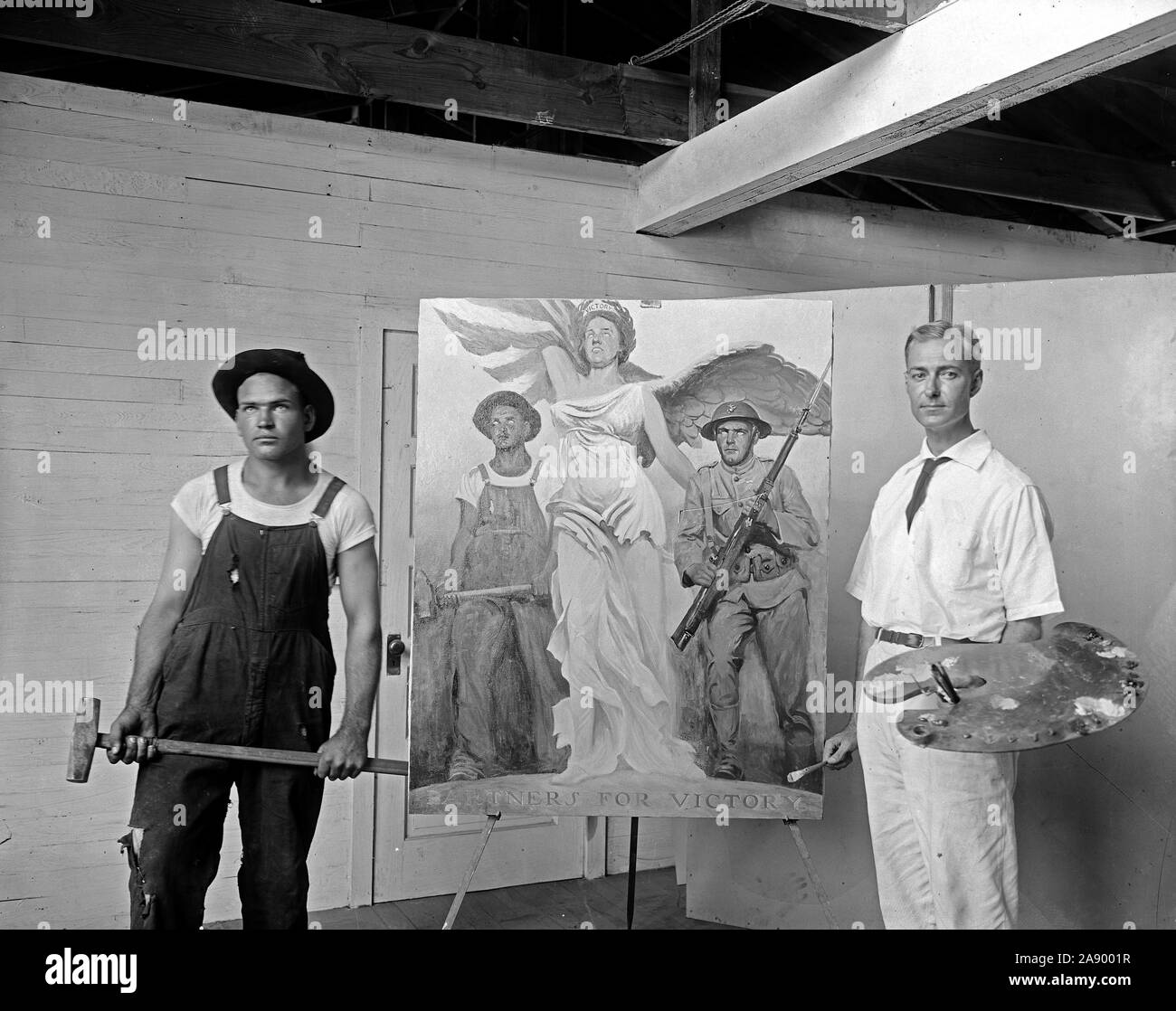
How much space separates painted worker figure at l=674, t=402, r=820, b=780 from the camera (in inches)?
104

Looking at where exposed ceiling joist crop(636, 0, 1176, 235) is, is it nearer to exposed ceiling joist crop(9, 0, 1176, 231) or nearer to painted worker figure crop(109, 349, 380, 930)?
exposed ceiling joist crop(9, 0, 1176, 231)

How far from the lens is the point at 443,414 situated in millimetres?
2697

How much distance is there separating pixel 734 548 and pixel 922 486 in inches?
21.1

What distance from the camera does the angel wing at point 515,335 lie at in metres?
2.69

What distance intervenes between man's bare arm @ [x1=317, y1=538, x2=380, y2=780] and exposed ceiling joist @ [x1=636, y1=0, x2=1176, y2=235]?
1681 mm

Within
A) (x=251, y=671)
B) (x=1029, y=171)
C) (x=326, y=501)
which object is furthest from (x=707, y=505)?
(x=1029, y=171)


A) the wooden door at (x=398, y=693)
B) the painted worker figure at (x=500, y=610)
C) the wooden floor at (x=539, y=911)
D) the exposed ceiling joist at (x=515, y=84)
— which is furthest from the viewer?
the wooden door at (x=398, y=693)

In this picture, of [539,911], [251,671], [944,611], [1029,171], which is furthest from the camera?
[1029,171]

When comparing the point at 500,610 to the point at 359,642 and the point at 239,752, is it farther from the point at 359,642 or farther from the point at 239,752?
the point at 239,752

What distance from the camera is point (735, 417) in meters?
2.66

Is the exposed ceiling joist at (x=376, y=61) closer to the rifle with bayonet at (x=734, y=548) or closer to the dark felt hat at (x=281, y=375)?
the dark felt hat at (x=281, y=375)

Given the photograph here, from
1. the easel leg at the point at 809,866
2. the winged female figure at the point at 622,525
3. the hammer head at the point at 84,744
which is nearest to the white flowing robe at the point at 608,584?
the winged female figure at the point at 622,525

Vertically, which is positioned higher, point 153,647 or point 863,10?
point 863,10
